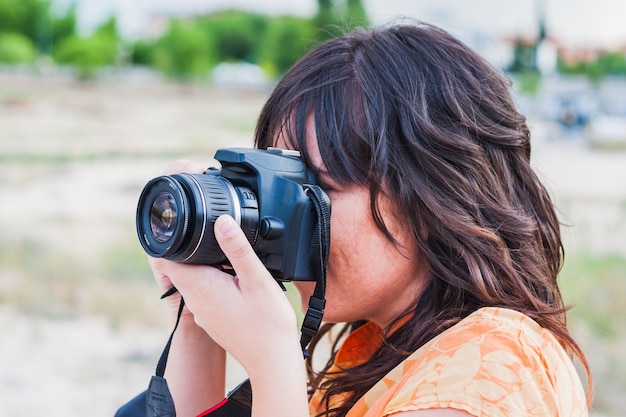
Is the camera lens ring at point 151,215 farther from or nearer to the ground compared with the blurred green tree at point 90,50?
farther from the ground

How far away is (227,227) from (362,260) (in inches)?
6.5

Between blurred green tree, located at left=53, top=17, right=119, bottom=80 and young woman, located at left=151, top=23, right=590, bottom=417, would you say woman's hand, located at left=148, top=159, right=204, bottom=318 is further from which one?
blurred green tree, located at left=53, top=17, right=119, bottom=80

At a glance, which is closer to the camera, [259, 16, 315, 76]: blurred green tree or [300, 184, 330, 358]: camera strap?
[300, 184, 330, 358]: camera strap

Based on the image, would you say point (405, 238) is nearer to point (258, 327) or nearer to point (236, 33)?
point (258, 327)

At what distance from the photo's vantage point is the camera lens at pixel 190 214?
70 cm

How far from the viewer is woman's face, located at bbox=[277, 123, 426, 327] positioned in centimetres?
76

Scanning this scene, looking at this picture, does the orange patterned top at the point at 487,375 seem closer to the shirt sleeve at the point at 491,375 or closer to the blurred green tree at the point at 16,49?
the shirt sleeve at the point at 491,375

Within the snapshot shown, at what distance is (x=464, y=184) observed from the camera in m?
0.76

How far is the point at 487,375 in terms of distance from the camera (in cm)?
62

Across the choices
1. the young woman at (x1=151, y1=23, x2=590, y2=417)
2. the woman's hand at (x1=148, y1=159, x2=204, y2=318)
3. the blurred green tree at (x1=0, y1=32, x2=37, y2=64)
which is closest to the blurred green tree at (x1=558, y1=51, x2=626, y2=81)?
the blurred green tree at (x1=0, y1=32, x2=37, y2=64)

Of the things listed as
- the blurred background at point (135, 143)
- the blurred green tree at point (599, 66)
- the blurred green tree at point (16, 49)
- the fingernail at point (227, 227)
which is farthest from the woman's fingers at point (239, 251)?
the blurred green tree at point (599, 66)

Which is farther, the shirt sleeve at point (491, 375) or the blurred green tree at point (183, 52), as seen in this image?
the blurred green tree at point (183, 52)

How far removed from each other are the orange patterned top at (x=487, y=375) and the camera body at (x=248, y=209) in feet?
0.54

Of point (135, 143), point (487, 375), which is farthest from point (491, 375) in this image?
point (135, 143)
